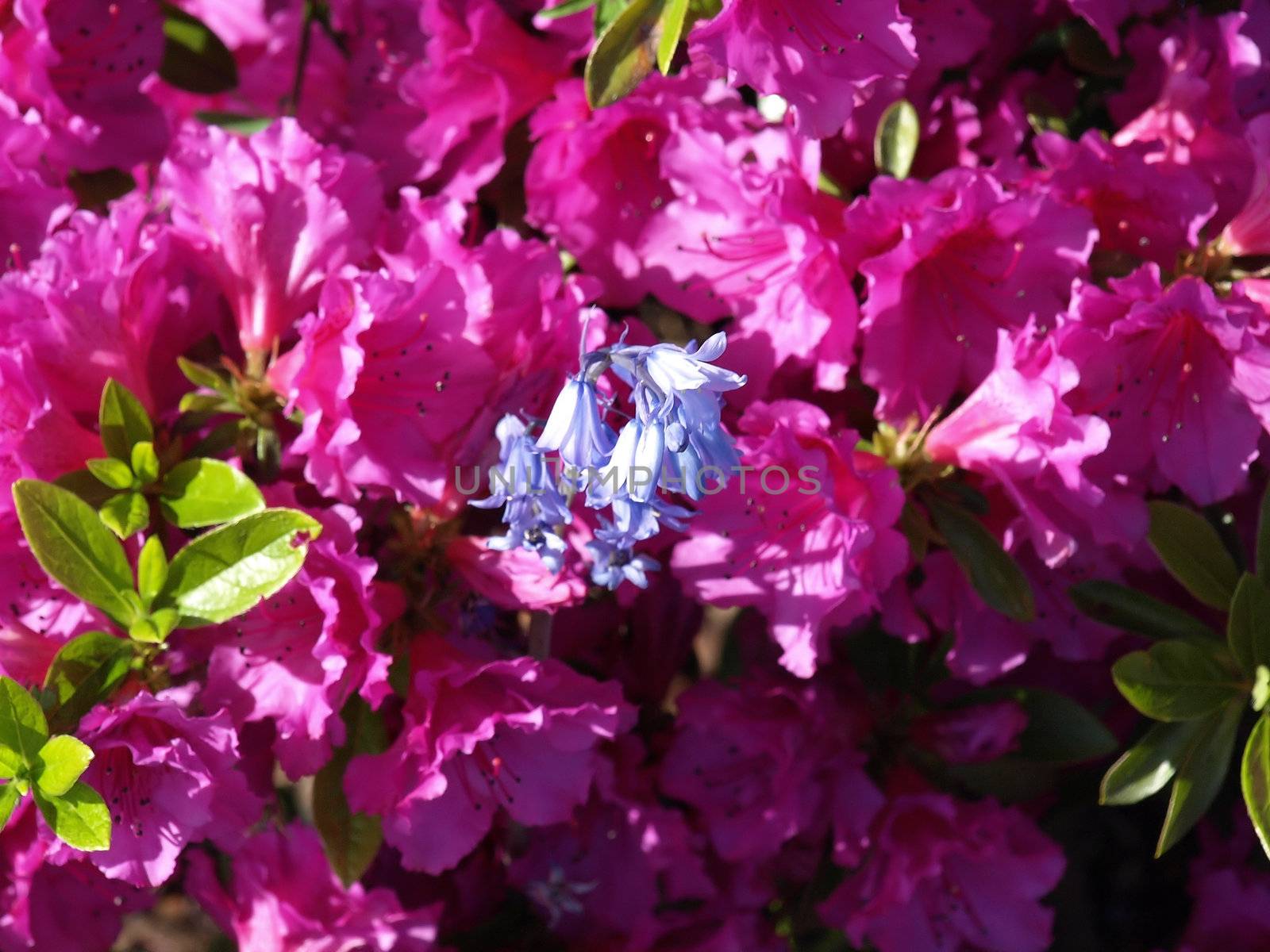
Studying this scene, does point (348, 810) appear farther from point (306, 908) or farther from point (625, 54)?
point (625, 54)

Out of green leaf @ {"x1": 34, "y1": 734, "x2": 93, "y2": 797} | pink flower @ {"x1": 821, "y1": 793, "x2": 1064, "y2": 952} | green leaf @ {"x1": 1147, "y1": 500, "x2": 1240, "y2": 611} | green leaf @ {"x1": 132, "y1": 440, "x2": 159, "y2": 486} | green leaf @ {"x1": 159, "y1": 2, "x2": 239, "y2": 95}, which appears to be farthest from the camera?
green leaf @ {"x1": 159, "y1": 2, "x2": 239, "y2": 95}

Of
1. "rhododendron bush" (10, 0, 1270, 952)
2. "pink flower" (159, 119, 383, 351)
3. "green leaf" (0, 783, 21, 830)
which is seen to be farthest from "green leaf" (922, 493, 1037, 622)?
"green leaf" (0, 783, 21, 830)

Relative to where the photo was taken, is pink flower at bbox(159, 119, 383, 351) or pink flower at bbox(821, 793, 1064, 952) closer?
pink flower at bbox(159, 119, 383, 351)

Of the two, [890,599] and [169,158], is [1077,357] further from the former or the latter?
[169,158]

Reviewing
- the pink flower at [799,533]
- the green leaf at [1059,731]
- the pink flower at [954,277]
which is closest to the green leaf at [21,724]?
the pink flower at [799,533]

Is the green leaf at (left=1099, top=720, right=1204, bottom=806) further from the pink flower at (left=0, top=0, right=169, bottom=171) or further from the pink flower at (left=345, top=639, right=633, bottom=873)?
the pink flower at (left=0, top=0, right=169, bottom=171)

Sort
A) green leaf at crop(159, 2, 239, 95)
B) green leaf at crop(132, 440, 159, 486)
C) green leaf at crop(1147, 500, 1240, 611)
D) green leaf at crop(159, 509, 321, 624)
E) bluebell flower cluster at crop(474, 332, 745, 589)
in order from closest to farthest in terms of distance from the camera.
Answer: bluebell flower cluster at crop(474, 332, 745, 589) < green leaf at crop(159, 509, 321, 624) < green leaf at crop(132, 440, 159, 486) < green leaf at crop(1147, 500, 1240, 611) < green leaf at crop(159, 2, 239, 95)

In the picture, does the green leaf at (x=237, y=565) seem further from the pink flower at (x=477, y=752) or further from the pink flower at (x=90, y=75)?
the pink flower at (x=90, y=75)
